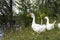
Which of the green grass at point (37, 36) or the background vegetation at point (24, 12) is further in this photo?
the background vegetation at point (24, 12)

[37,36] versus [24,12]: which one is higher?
[24,12]

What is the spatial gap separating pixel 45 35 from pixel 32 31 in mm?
838

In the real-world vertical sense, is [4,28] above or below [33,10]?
below

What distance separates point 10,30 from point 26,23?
2.52 ft

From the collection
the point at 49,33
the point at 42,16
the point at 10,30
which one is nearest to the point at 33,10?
the point at 42,16

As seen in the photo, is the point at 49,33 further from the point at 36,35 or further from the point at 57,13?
the point at 57,13

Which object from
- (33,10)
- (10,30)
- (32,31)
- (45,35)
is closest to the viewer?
(45,35)

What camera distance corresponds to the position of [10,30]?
891cm

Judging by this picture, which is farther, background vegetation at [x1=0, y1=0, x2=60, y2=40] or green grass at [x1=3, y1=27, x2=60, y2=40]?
background vegetation at [x1=0, y1=0, x2=60, y2=40]

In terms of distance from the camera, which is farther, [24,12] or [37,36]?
[24,12]

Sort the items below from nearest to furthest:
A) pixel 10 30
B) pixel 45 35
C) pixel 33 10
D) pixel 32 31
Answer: pixel 45 35 < pixel 32 31 < pixel 10 30 < pixel 33 10

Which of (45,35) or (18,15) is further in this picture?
(18,15)

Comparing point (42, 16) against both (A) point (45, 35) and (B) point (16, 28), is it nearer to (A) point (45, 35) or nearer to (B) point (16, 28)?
(B) point (16, 28)

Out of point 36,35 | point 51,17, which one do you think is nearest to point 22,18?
point 51,17
